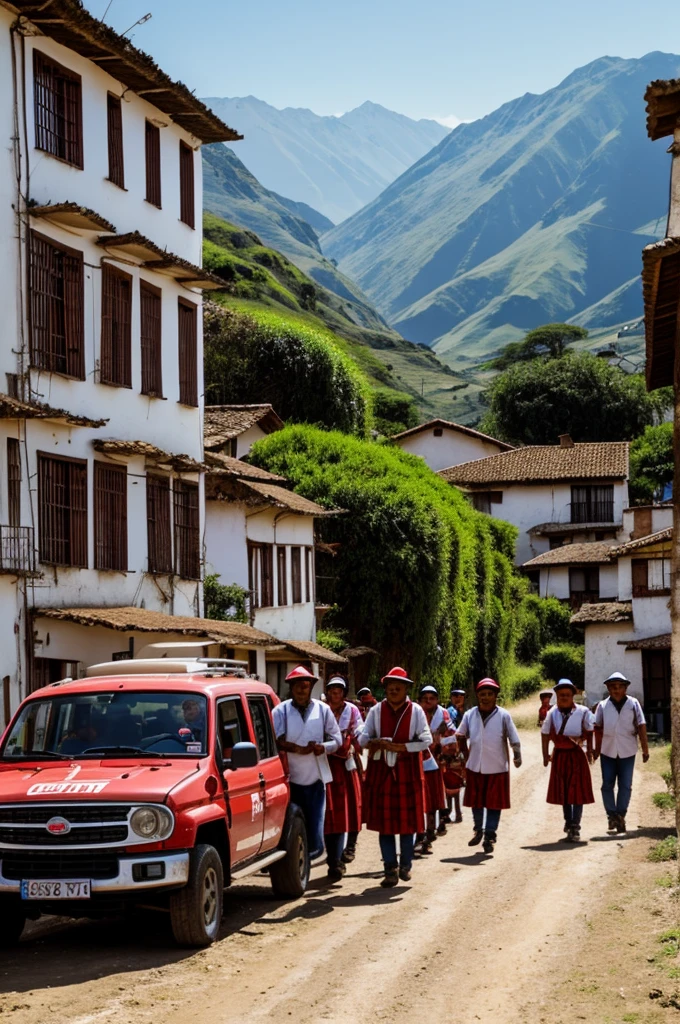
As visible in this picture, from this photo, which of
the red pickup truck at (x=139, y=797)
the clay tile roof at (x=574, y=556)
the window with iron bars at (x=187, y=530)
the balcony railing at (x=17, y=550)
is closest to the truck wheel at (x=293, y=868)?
the red pickup truck at (x=139, y=797)

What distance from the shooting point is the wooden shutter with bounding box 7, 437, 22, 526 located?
892 inches

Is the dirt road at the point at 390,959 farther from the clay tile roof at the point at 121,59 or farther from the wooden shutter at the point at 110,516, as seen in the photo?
the clay tile roof at the point at 121,59

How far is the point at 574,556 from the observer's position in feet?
222

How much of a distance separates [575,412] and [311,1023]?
8943 cm

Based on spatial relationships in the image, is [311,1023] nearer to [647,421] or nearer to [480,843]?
[480,843]

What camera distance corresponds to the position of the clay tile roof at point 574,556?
67.0 meters

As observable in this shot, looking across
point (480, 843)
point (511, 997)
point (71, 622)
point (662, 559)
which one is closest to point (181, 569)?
point (71, 622)

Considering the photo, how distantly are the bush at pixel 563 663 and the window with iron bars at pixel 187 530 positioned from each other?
3034 centimetres

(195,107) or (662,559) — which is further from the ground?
(195,107)

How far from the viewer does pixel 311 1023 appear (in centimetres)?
873

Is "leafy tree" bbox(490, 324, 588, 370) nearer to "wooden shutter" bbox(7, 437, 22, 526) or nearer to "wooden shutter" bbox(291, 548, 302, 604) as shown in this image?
"wooden shutter" bbox(291, 548, 302, 604)

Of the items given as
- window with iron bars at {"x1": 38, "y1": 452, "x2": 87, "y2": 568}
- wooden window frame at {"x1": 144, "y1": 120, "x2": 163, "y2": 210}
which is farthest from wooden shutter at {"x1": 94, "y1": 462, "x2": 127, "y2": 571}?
wooden window frame at {"x1": 144, "y1": 120, "x2": 163, "y2": 210}

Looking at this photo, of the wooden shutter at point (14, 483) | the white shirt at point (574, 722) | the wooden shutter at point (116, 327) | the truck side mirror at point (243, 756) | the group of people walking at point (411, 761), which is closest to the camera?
the truck side mirror at point (243, 756)

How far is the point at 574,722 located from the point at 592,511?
186ft
